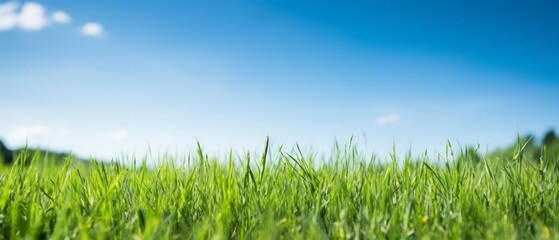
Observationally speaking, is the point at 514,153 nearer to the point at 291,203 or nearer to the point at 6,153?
the point at 291,203

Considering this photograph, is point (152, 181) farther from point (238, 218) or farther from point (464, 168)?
point (464, 168)

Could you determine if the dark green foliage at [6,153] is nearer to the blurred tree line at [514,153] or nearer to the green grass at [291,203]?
the blurred tree line at [514,153]

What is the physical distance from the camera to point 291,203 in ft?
6.95

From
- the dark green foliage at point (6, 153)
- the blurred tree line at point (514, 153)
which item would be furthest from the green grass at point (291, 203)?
the dark green foliage at point (6, 153)

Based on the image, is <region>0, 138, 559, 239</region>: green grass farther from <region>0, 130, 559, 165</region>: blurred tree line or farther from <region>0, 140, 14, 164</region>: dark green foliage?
<region>0, 140, 14, 164</region>: dark green foliage

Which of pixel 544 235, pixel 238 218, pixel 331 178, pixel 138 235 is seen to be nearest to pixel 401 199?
pixel 331 178

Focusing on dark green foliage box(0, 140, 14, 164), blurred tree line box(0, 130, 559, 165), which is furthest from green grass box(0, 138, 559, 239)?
dark green foliage box(0, 140, 14, 164)

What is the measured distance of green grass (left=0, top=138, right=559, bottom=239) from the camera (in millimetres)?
1835

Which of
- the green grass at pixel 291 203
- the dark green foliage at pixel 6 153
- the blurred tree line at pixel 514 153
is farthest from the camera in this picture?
the dark green foliage at pixel 6 153

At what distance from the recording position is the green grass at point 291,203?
6.02 ft

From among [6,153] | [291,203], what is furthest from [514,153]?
[6,153]

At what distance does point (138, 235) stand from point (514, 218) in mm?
1506

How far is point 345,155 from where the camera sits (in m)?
2.51

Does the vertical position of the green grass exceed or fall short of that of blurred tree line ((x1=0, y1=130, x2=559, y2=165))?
it falls short
